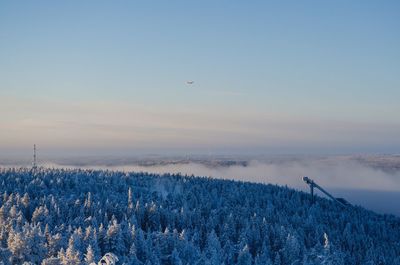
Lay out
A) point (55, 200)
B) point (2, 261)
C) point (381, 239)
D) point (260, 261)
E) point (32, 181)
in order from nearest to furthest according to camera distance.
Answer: point (2, 261), point (260, 261), point (55, 200), point (32, 181), point (381, 239)

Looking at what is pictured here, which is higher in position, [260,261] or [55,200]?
[55,200]

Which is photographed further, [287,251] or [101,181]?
[101,181]

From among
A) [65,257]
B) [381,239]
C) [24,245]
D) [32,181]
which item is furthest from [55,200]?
Result: [381,239]

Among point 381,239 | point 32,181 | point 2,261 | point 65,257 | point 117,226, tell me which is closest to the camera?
point 65,257

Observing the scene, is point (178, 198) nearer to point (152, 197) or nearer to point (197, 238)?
point (152, 197)

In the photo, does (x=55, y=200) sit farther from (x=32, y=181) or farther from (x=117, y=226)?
(x=117, y=226)

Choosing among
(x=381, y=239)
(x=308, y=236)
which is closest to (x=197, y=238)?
(x=308, y=236)
